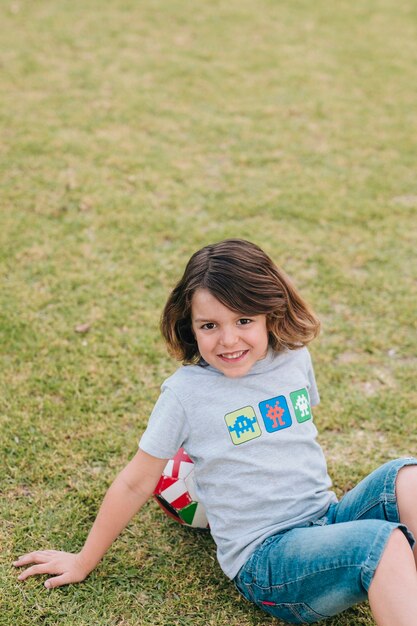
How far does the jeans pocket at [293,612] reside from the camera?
7.11ft

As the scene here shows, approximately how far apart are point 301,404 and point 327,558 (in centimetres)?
55

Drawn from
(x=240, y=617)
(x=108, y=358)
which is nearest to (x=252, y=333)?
(x=240, y=617)

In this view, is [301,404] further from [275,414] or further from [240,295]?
[240,295]

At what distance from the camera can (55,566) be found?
8.07ft

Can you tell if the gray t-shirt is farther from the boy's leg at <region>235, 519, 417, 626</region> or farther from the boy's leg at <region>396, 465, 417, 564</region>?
the boy's leg at <region>396, 465, 417, 564</region>

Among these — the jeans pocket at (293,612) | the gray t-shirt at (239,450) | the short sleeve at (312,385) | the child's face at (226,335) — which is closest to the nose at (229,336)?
the child's face at (226,335)

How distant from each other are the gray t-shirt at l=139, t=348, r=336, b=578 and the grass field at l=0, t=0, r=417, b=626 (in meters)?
0.33

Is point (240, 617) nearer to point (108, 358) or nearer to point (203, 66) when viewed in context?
point (108, 358)

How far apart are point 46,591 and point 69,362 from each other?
124 cm

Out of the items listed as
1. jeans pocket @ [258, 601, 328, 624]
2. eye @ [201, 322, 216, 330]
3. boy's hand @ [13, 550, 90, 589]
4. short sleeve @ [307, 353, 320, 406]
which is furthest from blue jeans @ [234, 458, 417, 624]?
eye @ [201, 322, 216, 330]

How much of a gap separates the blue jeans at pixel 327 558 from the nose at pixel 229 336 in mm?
624

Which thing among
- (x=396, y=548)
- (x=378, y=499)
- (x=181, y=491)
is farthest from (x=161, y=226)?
(x=396, y=548)

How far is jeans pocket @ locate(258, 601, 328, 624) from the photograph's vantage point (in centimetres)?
217

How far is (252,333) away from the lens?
2.29 m
